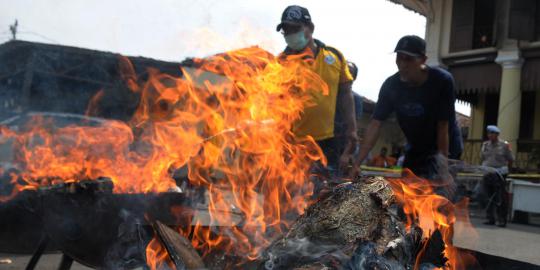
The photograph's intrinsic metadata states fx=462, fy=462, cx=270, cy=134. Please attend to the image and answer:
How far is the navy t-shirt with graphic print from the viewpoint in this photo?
12.4 ft

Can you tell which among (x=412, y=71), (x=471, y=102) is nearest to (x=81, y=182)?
(x=412, y=71)

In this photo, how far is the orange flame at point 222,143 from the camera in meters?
3.44

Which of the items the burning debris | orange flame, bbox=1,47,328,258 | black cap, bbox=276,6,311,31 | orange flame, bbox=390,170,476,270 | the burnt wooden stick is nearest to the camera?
the burning debris

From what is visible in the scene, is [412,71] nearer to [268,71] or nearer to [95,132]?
[268,71]

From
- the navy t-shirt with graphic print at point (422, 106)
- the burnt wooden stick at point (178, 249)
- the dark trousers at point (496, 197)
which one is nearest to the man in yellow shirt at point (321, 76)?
the navy t-shirt with graphic print at point (422, 106)

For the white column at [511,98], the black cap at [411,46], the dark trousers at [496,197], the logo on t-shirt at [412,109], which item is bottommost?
the dark trousers at [496,197]

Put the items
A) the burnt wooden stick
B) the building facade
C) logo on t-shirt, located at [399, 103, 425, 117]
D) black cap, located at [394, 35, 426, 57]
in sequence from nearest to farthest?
the burnt wooden stick
black cap, located at [394, 35, 426, 57]
logo on t-shirt, located at [399, 103, 425, 117]
the building facade

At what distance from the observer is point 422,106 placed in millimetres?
3865

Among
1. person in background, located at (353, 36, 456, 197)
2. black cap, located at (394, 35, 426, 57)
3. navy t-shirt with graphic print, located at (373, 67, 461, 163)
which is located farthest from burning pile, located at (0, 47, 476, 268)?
black cap, located at (394, 35, 426, 57)

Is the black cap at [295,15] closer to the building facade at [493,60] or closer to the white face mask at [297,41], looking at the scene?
the white face mask at [297,41]

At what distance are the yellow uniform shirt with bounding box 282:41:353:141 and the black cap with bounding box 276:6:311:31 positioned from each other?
0.33 metres

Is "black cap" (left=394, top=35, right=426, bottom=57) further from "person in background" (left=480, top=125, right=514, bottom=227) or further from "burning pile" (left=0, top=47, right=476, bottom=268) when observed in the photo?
"person in background" (left=480, top=125, right=514, bottom=227)

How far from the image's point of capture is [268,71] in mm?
4234

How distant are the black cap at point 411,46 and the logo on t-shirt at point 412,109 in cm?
45
